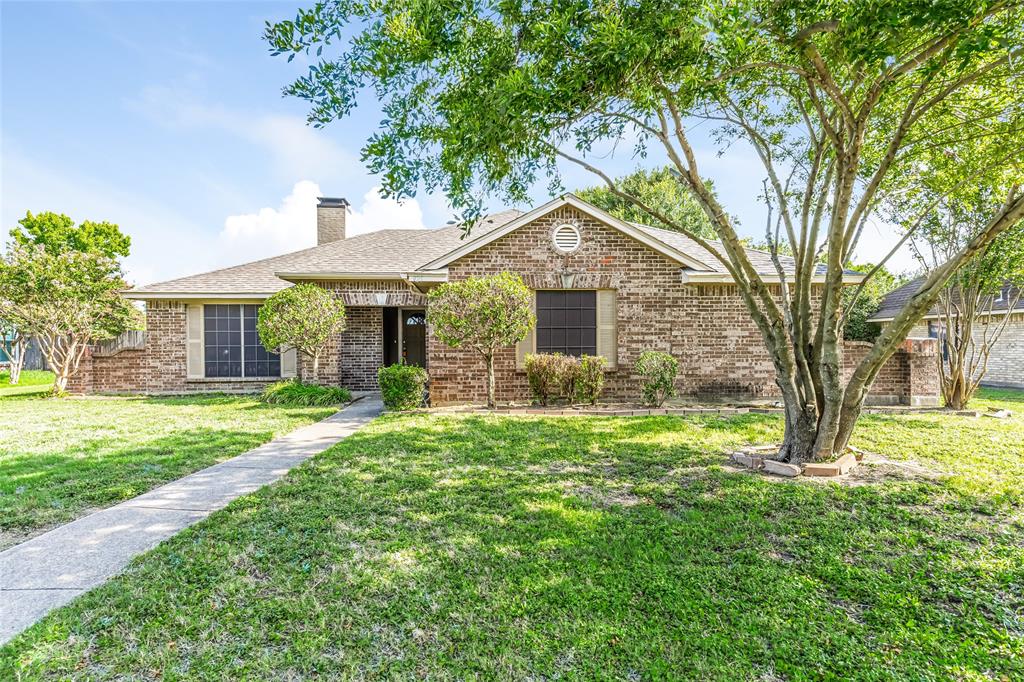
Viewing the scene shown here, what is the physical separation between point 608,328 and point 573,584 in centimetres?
785

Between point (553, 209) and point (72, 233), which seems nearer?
point (553, 209)

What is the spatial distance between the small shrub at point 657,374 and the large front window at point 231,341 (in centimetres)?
1047

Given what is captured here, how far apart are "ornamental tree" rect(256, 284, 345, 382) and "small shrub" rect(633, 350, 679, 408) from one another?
719 centimetres

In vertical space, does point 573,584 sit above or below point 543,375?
below

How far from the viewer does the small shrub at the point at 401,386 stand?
30.4ft

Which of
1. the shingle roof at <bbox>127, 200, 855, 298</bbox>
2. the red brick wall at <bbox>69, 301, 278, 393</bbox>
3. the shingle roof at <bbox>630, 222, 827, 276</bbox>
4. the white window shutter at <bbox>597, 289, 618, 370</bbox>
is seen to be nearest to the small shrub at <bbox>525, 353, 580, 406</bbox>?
the white window shutter at <bbox>597, 289, 618, 370</bbox>

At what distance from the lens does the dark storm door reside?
44.6ft

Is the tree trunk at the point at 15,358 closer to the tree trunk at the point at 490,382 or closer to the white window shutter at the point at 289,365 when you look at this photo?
the white window shutter at the point at 289,365

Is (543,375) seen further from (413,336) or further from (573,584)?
(573,584)

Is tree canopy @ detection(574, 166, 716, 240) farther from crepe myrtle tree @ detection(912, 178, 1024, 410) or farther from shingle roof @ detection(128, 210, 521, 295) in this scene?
crepe myrtle tree @ detection(912, 178, 1024, 410)

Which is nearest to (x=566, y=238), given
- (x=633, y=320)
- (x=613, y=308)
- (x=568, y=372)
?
(x=613, y=308)

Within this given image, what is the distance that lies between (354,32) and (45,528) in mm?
5225

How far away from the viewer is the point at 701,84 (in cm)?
425

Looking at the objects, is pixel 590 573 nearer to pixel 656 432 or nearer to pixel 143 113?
pixel 656 432
